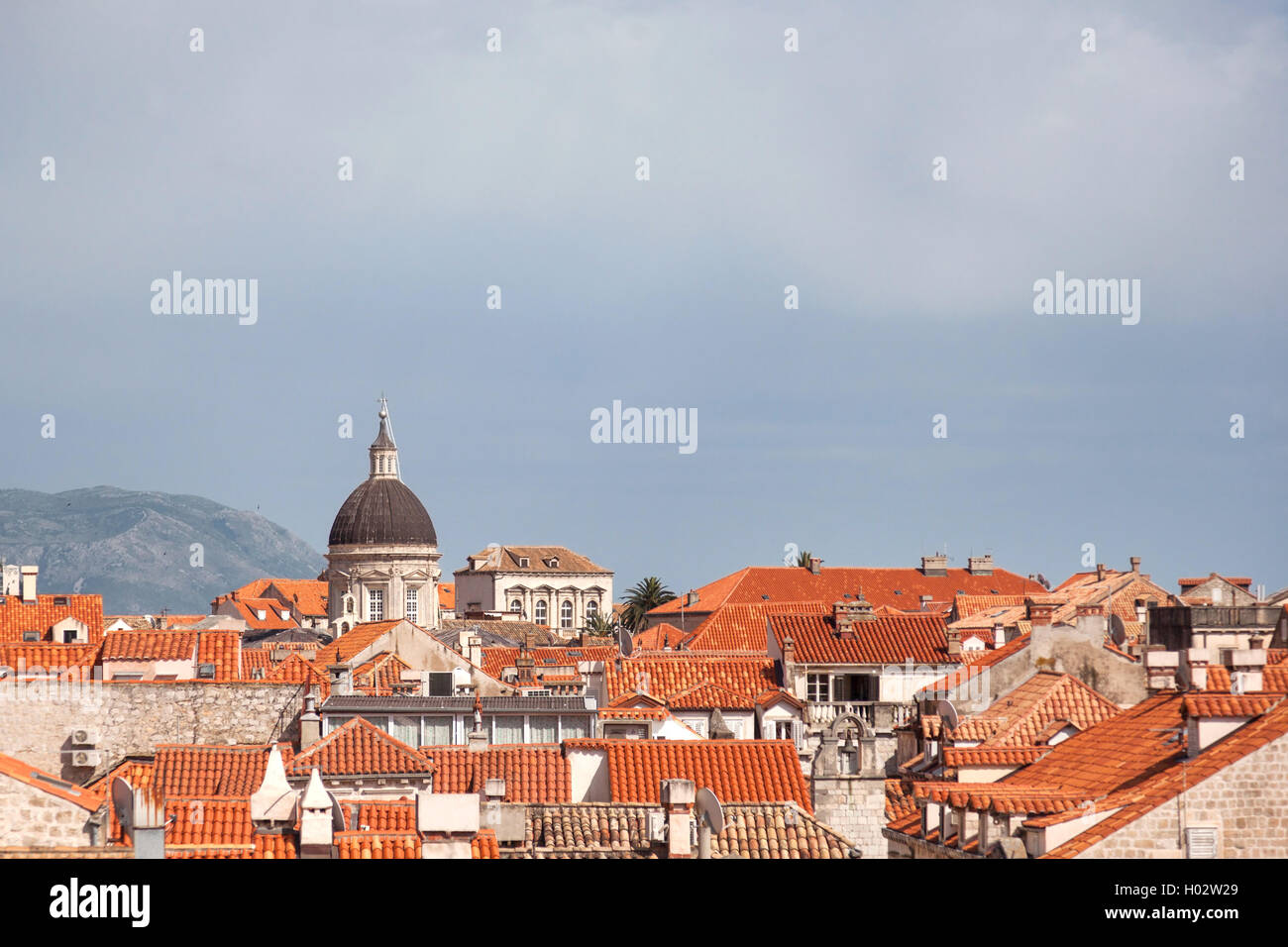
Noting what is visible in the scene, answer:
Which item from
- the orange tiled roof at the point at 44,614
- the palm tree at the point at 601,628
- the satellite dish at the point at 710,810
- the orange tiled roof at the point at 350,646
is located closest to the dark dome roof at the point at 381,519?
the palm tree at the point at 601,628

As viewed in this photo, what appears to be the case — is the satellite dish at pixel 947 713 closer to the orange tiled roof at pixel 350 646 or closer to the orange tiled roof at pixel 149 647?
Answer: the orange tiled roof at pixel 149 647

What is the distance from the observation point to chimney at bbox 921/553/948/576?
166750 millimetres

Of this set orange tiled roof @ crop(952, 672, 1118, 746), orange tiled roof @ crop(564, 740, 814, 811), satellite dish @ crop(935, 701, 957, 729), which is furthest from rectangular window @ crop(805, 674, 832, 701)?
orange tiled roof @ crop(564, 740, 814, 811)

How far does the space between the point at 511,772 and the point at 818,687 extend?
90.6 feet

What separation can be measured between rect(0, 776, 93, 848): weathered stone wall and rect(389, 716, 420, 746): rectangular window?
1976 centimetres

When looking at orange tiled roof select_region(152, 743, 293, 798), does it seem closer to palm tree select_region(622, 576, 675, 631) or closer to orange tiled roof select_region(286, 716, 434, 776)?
orange tiled roof select_region(286, 716, 434, 776)

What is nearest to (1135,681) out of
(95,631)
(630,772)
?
(630,772)

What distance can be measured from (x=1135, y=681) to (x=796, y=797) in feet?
49.2

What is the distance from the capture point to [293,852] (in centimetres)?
2347

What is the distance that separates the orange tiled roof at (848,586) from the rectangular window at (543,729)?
100233 millimetres

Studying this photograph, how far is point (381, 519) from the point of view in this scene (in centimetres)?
17875

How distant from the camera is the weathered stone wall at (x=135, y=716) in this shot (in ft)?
116
